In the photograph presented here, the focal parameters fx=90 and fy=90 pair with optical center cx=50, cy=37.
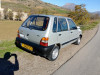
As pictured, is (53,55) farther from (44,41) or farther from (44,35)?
(44,35)

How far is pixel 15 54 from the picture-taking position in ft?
12.6

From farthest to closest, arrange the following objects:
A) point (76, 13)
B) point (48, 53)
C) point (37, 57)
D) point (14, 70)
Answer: point (76, 13)
point (37, 57)
point (48, 53)
point (14, 70)

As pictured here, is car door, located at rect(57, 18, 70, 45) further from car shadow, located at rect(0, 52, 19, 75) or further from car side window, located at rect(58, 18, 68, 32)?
car shadow, located at rect(0, 52, 19, 75)

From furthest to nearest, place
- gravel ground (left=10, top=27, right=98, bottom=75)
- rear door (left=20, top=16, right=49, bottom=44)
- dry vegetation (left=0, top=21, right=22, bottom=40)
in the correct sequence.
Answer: dry vegetation (left=0, top=21, right=22, bottom=40) → rear door (left=20, top=16, right=49, bottom=44) → gravel ground (left=10, top=27, right=98, bottom=75)

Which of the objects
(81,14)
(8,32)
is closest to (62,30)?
(8,32)

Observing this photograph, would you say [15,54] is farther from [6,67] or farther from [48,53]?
[48,53]

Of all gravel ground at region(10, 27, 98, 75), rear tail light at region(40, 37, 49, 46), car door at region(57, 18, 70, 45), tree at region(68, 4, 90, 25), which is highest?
tree at region(68, 4, 90, 25)

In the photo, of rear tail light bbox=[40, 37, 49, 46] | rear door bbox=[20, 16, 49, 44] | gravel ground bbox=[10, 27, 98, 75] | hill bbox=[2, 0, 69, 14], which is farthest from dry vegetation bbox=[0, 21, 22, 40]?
hill bbox=[2, 0, 69, 14]

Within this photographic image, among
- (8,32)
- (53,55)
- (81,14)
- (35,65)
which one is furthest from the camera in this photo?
(81,14)

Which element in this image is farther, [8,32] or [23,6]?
[23,6]

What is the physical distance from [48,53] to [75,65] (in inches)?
43.6

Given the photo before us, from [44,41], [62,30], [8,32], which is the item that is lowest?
[8,32]

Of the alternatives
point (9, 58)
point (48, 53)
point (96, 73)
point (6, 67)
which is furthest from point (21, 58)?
point (96, 73)

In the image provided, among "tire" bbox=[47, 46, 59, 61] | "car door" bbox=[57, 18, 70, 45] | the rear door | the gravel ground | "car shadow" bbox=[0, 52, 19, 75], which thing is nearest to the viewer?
"car shadow" bbox=[0, 52, 19, 75]
